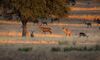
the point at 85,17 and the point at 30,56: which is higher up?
the point at 30,56

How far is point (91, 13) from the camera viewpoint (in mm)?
91500

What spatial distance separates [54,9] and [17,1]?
14.2 ft

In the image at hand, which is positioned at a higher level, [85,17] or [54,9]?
[54,9]

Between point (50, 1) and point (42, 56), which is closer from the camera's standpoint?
point (42, 56)

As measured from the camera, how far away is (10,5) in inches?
1725

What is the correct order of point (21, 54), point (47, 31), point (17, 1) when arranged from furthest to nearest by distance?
point (47, 31)
point (17, 1)
point (21, 54)

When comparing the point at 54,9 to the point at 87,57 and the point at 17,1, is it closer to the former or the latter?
the point at 17,1

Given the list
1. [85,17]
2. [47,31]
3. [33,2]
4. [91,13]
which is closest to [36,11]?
[33,2]

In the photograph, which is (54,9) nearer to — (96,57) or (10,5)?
(10,5)

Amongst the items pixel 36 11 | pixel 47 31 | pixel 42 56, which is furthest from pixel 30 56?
pixel 47 31

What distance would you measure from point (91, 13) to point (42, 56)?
250ft

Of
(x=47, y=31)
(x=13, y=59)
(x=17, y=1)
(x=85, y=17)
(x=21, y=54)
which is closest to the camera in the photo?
(x=13, y=59)

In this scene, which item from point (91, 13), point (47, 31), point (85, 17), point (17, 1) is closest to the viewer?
point (17, 1)

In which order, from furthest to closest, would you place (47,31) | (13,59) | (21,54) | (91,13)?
(91,13)
(47,31)
(21,54)
(13,59)
